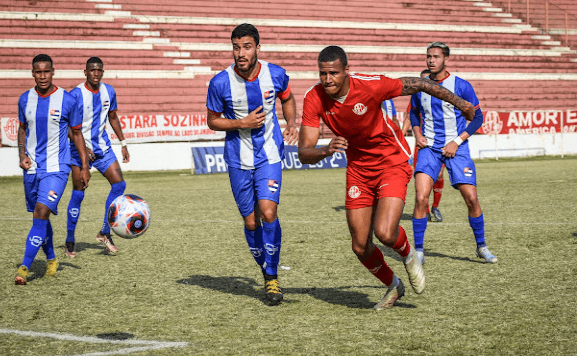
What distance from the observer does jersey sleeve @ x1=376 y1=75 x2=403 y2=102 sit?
5.41 meters

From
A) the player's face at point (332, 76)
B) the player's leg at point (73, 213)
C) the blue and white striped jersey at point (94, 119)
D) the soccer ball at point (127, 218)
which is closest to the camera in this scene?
the player's face at point (332, 76)

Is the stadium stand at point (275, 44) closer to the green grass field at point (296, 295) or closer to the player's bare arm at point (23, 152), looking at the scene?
the green grass field at point (296, 295)

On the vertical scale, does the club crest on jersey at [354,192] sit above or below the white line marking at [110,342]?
above

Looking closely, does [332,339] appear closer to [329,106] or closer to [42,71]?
[329,106]

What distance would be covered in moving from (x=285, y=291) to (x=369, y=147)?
1.64 m

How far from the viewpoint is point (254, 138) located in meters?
6.25

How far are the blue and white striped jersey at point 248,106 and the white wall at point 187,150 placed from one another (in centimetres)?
1687

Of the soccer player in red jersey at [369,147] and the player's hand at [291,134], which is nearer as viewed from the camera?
the soccer player in red jersey at [369,147]

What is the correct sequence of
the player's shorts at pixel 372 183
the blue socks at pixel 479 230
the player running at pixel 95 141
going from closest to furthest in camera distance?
1. the player's shorts at pixel 372 183
2. the blue socks at pixel 479 230
3. the player running at pixel 95 141

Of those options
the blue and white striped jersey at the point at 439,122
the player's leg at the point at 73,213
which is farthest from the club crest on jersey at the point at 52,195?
the blue and white striped jersey at the point at 439,122

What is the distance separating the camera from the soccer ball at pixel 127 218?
Answer: 5.91 metres

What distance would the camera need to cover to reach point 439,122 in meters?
8.11

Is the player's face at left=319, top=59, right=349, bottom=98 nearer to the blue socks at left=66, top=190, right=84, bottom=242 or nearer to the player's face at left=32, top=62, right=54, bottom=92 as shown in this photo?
the player's face at left=32, top=62, right=54, bottom=92

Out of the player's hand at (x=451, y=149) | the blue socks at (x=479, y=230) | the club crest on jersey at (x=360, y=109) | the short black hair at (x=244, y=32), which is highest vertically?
the short black hair at (x=244, y=32)
